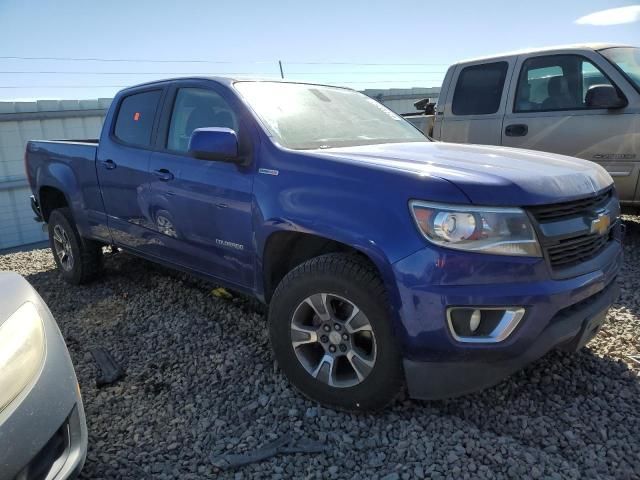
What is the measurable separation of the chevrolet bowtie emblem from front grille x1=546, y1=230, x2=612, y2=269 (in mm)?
25

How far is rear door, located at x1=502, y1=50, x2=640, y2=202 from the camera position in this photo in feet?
16.0

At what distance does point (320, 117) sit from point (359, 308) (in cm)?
145

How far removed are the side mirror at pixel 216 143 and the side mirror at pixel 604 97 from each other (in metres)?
3.74

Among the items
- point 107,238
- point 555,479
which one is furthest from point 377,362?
point 107,238

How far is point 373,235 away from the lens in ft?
7.37

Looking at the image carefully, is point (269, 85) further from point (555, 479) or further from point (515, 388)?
point (555, 479)

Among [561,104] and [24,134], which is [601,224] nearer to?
[561,104]

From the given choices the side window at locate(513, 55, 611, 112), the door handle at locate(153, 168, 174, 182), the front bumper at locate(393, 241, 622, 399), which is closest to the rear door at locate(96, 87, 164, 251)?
the door handle at locate(153, 168, 174, 182)

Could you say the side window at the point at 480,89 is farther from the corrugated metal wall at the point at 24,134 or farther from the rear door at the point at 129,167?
the corrugated metal wall at the point at 24,134

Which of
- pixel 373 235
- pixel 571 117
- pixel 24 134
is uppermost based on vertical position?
pixel 571 117

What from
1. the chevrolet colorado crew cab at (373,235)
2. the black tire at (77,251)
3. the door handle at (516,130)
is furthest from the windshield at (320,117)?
the black tire at (77,251)

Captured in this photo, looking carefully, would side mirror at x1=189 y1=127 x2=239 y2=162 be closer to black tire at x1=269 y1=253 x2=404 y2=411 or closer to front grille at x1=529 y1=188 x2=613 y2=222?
black tire at x1=269 y1=253 x2=404 y2=411

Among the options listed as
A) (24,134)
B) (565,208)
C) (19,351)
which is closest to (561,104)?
(565,208)

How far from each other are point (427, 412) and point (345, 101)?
2.23 metres
